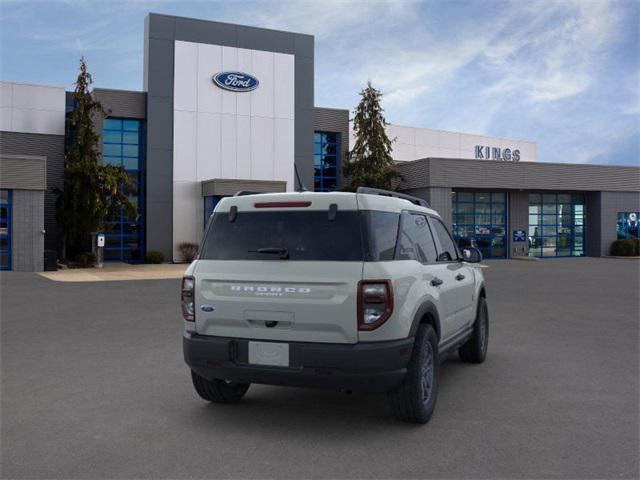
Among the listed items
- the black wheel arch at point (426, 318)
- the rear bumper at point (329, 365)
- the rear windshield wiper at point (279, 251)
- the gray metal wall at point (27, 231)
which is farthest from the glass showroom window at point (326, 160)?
the rear bumper at point (329, 365)

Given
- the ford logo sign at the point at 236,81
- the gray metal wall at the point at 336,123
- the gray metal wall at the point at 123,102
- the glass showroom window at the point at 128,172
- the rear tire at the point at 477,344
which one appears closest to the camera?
the rear tire at the point at 477,344

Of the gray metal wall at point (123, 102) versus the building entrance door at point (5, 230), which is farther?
the gray metal wall at point (123, 102)

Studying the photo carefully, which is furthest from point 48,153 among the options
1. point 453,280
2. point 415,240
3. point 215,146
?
point 415,240

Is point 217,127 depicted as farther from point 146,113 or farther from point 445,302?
point 445,302

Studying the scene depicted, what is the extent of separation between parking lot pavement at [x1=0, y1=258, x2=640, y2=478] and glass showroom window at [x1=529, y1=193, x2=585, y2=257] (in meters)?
27.9

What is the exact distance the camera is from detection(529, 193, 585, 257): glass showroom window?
3612 centimetres

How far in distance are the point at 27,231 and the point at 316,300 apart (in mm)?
22764

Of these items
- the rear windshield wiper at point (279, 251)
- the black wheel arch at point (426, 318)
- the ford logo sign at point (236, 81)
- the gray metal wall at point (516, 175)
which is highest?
the ford logo sign at point (236, 81)

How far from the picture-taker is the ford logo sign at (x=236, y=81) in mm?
31469

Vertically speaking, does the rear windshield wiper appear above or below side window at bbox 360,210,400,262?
below

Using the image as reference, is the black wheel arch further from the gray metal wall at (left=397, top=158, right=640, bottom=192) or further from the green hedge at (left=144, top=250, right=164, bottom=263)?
the gray metal wall at (left=397, top=158, right=640, bottom=192)

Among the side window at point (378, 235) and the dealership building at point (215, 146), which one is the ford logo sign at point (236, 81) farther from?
the side window at point (378, 235)

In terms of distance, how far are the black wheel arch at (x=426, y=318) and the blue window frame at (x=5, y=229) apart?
2293cm

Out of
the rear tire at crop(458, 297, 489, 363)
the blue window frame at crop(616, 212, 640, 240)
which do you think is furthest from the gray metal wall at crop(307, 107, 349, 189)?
the rear tire at crop(458, 297, 489, 363)
